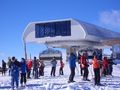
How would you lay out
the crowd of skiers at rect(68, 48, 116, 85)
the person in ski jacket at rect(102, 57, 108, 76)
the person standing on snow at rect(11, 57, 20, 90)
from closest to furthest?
the person standing on snow at rect(11, 57, 20, 90), the crowd of skiers at rect(68, 48, 116, 85), the person in ski jacket at rect(102, 57, 108, 76)

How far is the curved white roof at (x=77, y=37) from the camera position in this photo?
72125 millimetres

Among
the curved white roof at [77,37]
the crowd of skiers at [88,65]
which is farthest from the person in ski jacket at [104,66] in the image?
the curved white roof at [77,37]

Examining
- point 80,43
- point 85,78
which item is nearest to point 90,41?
point 80,43

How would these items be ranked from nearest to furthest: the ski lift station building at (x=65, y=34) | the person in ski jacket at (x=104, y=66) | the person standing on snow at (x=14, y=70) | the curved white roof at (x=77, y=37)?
the person standing on snow at (x=14, y=70) → the person in ski jacket at (x=104, y=66) → the curved white roof at (x=77, y=37) → the ski lift station building at (x=65, y=34)

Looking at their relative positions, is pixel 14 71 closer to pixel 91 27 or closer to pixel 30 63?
pixel 30 63

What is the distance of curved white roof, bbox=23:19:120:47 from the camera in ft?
237

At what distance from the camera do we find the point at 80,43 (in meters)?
78.2

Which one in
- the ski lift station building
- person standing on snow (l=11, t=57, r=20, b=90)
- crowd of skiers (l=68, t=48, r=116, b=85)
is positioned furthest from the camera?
the ski lift station building

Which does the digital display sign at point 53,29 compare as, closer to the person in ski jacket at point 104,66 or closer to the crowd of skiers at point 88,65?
the crowd of skiers at point 88,65

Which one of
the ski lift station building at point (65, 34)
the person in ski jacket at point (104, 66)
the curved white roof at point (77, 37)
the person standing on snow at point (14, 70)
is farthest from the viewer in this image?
the ski lift station building at point (65, 34)

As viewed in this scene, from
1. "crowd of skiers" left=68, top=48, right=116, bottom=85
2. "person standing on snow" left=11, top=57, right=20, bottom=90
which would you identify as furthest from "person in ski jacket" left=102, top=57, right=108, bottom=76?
"person standing on snow" left=11, top=57, right=20, bottom=90

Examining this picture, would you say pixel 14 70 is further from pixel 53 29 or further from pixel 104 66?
pixel 53 29

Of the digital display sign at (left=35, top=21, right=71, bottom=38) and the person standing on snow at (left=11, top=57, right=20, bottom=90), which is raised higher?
the digital display sign at (left=35, top=21, right=71, bottom=38)

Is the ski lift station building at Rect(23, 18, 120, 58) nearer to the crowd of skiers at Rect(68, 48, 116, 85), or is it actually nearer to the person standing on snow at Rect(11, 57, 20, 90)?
the crowd of skiers at Rect(68, 48, 116, 85)
